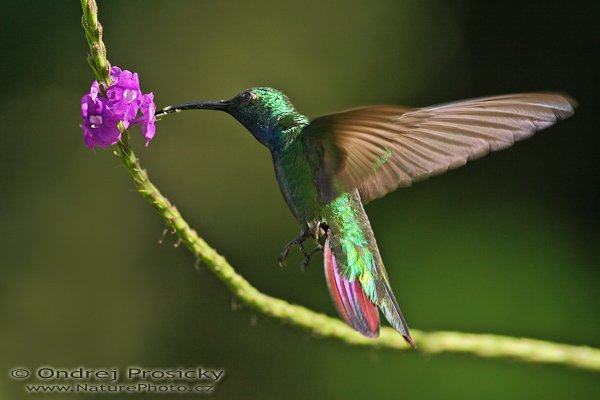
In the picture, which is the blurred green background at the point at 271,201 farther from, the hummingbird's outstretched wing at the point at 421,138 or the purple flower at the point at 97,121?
the purple flower at the point at 97,121

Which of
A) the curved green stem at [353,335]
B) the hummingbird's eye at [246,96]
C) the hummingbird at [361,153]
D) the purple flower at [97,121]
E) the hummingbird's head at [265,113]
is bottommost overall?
the curved green stem at [353,335]

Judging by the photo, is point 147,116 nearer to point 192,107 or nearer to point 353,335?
point 192,107

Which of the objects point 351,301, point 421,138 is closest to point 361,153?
point 421,138

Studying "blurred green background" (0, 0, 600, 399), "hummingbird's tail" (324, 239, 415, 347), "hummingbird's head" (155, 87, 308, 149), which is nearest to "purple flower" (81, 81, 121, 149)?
"hummingbird's head" (155, 87, 308, 149)

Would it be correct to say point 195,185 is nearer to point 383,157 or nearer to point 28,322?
point 28,322

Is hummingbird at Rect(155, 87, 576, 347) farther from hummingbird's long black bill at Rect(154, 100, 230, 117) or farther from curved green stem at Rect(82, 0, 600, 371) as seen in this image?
curved green stem at Rect(82, 0, 600, 371)

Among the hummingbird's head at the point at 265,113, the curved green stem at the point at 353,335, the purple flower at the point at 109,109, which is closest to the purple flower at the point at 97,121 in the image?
the purple flower at the point at 109,109

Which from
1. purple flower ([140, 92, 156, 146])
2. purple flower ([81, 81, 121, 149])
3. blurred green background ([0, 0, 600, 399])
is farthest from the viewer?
blurred green background ([0, 0, 600, 399])

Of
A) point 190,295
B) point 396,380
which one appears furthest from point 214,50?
point 396,380
